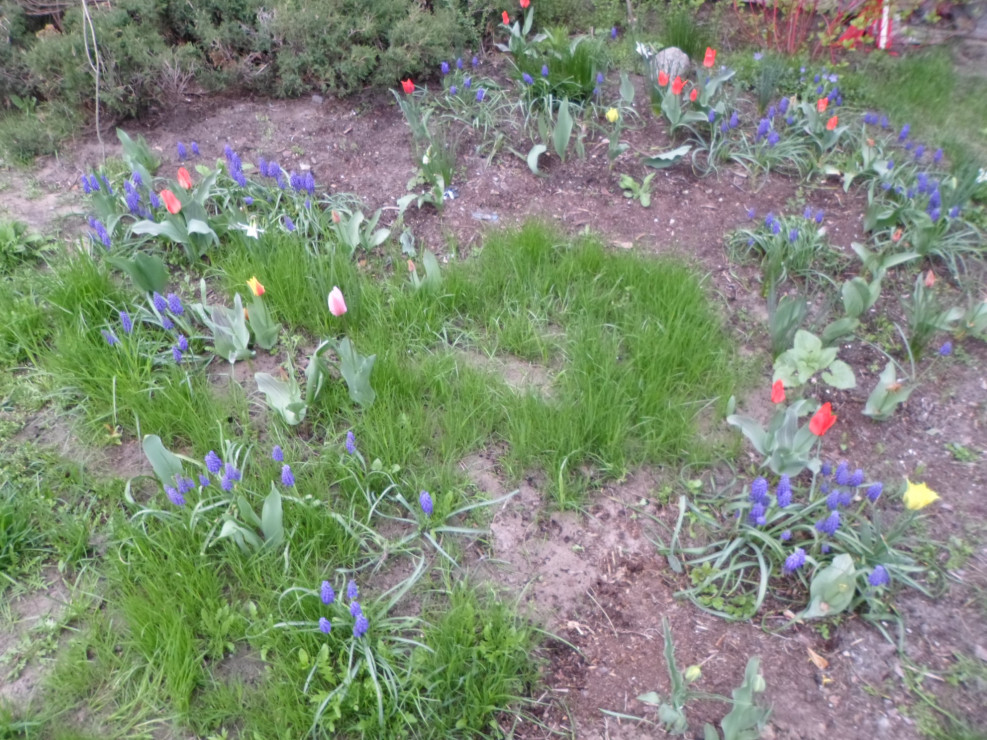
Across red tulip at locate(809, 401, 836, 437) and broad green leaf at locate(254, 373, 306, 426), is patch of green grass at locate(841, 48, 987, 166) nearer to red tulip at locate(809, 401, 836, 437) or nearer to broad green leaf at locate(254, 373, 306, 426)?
red tulip at locate(809, 401, 836, 437)

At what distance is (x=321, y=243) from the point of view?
3.37 metres

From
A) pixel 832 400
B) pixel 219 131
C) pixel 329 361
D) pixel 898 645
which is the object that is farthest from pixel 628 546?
pixel 219 131

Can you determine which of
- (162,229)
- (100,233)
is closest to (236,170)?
(162,229)

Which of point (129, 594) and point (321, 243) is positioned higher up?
point (321, 243)

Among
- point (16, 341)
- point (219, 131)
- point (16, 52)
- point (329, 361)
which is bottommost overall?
point (329, 361)

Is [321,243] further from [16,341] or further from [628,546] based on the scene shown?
[628,546]

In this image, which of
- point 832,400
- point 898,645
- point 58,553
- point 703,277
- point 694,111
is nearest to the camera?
point 898,645

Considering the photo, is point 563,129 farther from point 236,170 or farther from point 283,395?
point 283,395

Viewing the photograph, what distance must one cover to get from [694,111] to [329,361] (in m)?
2.33

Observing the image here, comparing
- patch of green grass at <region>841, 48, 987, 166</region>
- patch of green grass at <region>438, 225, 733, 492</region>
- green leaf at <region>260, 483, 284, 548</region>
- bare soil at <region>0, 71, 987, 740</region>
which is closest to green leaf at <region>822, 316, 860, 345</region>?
bare soil at <region>0, 71, 987, 740</region>

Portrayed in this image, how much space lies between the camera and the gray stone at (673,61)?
4.36m

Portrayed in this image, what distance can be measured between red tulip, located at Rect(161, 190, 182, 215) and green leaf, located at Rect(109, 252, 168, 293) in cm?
20

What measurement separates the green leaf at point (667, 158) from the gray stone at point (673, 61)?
28.4 inches

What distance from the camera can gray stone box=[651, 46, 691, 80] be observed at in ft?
14.3
